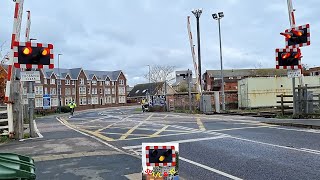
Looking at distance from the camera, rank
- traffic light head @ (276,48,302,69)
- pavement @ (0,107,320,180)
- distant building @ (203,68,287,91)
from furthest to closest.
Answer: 1. distant building @ (203,68,287,91)
2. traffic light head @ (276,48,302,69)
3. pavement @ (0,107,320,180)

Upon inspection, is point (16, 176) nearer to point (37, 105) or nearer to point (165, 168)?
point (165, 168)

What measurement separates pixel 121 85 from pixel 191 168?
4219 inches

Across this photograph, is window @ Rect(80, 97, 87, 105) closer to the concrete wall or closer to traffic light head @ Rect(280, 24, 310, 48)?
the concrete wall

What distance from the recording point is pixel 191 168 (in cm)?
744

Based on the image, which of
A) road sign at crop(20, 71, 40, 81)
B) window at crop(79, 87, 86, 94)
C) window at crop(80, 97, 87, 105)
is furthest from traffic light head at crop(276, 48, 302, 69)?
window at crop(79, 87, 86, 94)

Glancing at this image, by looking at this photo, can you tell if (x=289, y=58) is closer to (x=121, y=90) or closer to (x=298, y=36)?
(x=298, y=36)

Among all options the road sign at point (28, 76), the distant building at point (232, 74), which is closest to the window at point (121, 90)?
the distant building at point (232, 74)

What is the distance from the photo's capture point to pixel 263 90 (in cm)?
3756

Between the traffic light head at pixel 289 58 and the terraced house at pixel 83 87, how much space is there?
73.5 m

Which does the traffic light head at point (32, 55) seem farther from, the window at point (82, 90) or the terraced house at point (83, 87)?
the window at point (82, 90)

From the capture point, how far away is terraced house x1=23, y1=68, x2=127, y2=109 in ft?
301

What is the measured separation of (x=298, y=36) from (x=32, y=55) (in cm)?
1194

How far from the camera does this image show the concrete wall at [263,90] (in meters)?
37.0

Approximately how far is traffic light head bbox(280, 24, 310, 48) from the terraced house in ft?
243
